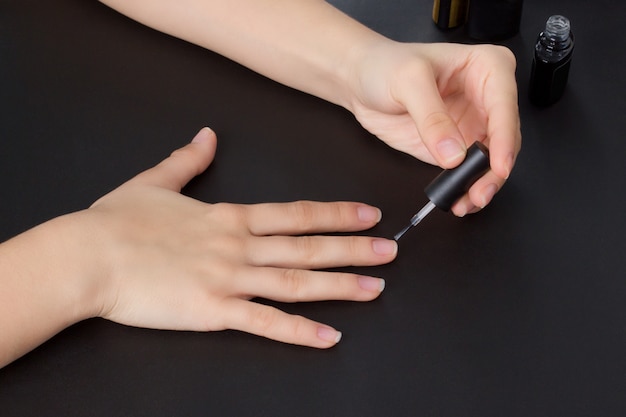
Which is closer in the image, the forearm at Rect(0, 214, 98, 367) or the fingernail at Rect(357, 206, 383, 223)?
the forearm at Rect(0, 214, 98, 367)

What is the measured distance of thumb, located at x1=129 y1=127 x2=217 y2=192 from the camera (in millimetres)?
1068

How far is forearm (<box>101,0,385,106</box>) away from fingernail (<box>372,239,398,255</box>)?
0.25m

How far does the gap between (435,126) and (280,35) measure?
1.10 ft

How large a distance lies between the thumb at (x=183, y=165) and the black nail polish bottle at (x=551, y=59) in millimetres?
446

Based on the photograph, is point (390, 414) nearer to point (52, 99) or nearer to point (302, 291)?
point (302, 291)

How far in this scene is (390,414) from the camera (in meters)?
0.88

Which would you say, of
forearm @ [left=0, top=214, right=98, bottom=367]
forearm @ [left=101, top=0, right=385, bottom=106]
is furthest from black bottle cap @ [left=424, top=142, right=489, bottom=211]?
forearm @ [left=0, top=214, right=98, bottom=367]

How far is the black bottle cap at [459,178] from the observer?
3.23ft

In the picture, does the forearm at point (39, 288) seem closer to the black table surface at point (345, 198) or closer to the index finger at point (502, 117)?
the black table surface at point (345, 198)

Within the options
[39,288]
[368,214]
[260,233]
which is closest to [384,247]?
[368,214]

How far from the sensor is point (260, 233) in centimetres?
105

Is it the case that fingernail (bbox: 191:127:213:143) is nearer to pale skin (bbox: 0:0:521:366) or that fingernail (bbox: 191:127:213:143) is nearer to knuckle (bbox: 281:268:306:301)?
pale skin (bbox: 0:0:521:366)

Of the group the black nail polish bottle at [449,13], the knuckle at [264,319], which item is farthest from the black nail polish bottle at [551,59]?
the knuckle at [264,319]

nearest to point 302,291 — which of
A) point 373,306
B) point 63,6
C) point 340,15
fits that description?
point 373,306
